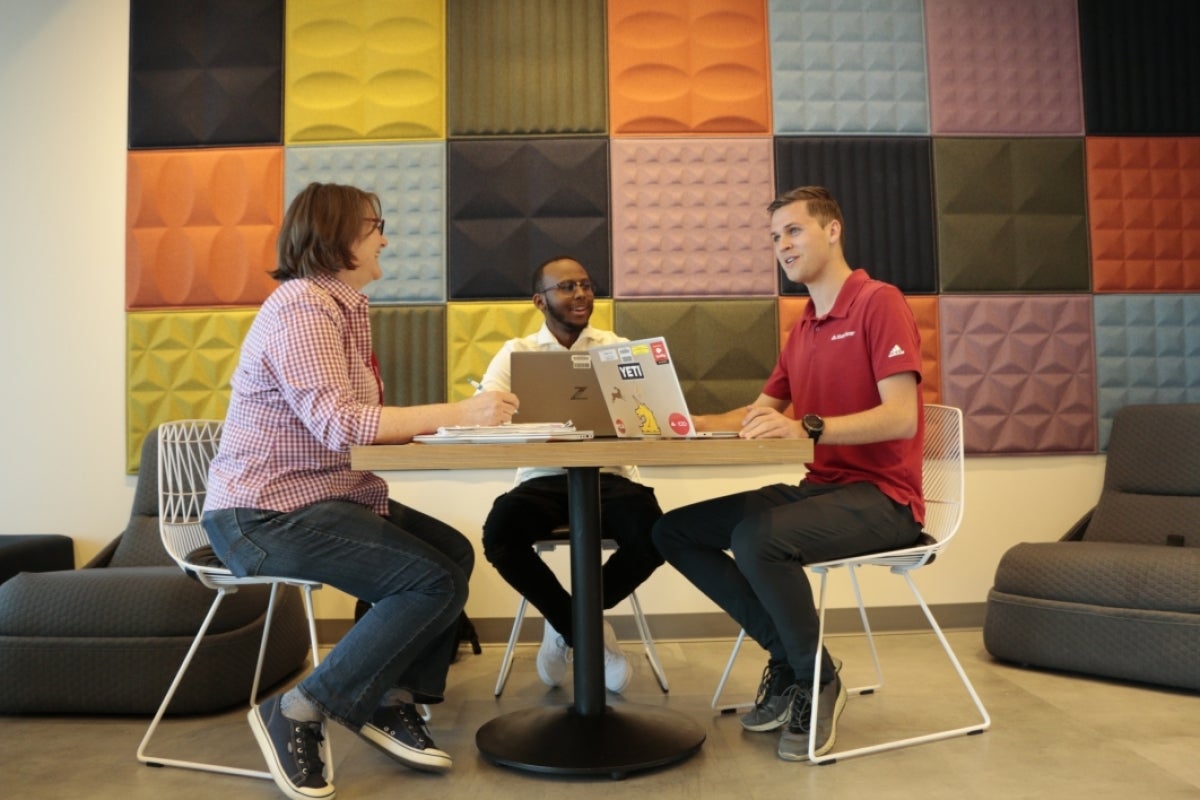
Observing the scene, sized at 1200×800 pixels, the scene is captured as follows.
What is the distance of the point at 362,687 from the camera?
2.21m

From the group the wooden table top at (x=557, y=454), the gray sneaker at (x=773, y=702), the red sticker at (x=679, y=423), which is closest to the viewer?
the wooden table top at (x=557, y=454)

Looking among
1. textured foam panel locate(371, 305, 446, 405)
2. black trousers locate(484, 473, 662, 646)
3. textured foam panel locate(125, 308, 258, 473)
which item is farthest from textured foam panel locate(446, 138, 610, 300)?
black trousers locate(484, 473, 662, 646)

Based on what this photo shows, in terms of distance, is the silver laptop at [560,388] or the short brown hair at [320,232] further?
the silver laptop at [560,388]

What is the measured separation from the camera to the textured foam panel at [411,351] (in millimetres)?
4066

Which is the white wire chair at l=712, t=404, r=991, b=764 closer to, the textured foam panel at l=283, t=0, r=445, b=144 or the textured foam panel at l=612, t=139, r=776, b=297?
the textured foam panel at l=612, t=139, r=776, b=297

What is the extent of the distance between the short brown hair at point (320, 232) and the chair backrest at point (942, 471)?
168cm

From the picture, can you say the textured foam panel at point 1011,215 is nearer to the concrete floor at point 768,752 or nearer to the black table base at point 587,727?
the concrete floor at point 768,752

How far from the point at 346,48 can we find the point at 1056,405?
331 cm

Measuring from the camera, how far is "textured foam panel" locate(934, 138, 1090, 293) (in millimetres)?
4180

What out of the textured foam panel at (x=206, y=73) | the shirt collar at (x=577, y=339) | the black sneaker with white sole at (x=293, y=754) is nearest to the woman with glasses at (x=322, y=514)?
the black sneaker with white sole at (x=293, y=754)

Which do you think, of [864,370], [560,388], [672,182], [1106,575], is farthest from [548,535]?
[1106,575]

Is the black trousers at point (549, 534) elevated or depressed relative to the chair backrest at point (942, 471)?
depressed

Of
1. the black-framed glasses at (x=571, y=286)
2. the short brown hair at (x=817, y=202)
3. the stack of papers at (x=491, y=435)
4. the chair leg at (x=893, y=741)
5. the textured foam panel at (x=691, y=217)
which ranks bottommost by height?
the chair leg at (x=893, y=741)

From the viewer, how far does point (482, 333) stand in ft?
13.4
